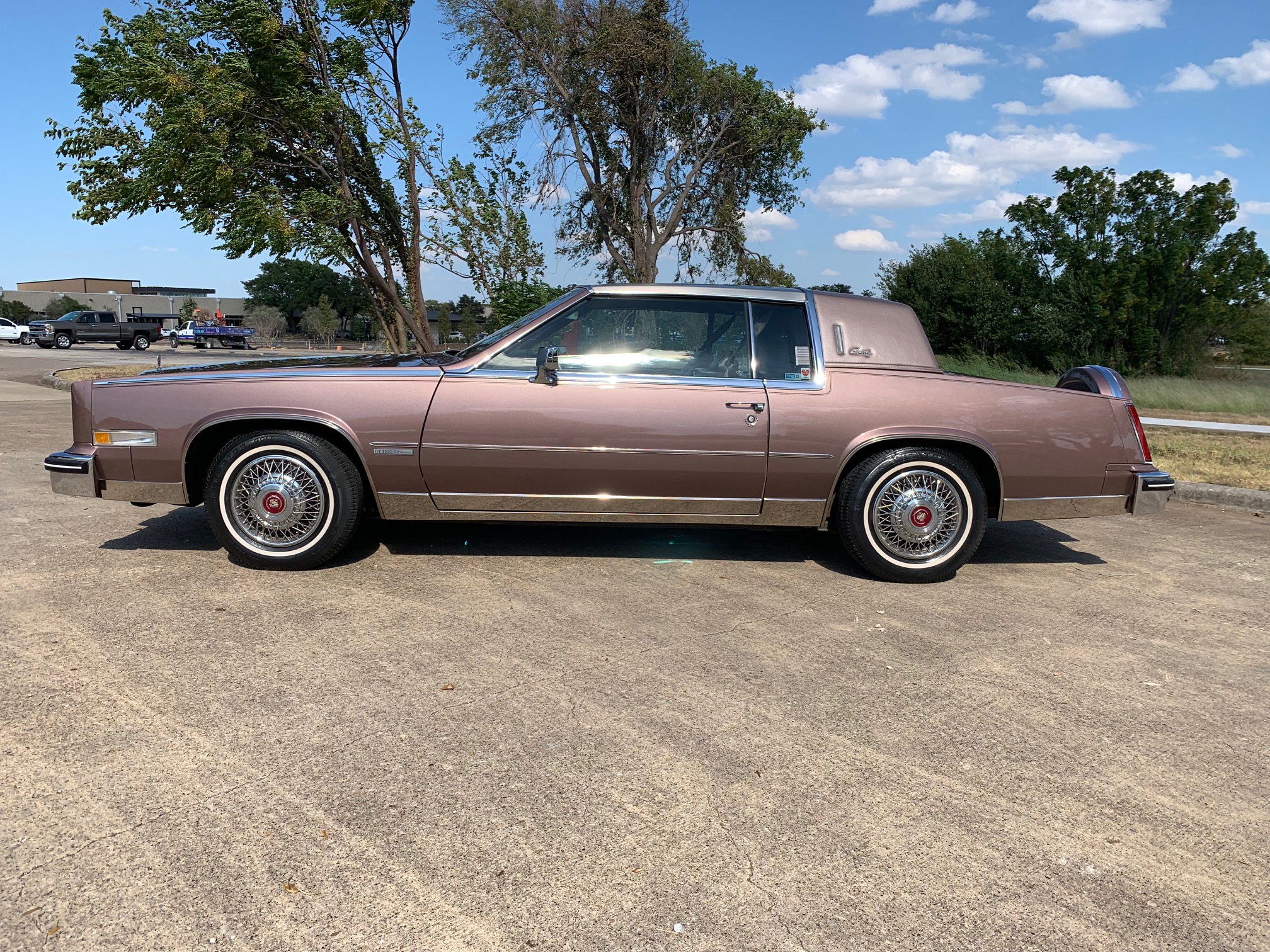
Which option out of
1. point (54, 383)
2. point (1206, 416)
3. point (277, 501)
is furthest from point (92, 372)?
point (1206, 416)

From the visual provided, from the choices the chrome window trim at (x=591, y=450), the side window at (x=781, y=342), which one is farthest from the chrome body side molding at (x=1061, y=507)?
the chrome window trim at (x=591, y=450)

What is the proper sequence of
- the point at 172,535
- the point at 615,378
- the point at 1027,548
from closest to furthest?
the point at 615,378 → the point at 172,535 → the point at 1027,548

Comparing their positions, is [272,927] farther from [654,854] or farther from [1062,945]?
[1062,945]

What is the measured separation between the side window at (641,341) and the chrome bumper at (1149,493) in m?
→ 2.30

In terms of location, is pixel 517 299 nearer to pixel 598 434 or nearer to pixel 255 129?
pixel 255 129

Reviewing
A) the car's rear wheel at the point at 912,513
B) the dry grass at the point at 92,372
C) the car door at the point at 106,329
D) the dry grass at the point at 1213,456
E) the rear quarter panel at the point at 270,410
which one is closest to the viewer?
the rear quarter panel at the point at 270,410

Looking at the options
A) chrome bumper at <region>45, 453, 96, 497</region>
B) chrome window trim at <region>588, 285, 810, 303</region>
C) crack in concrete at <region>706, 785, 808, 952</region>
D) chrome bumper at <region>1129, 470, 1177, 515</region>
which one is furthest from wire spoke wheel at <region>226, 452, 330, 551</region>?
chrome bumper at <region>1129, 470, 1177, 515</region>

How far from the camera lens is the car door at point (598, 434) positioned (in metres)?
4.79

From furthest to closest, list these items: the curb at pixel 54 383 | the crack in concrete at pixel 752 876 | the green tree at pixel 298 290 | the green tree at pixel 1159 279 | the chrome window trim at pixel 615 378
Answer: the green tree at pixel 298 290
the green tree at pixel 1159 279
the curb at pixel 54 383
the chrome window trim at pixel 615 378
the crack in concrete at pixel 752 876

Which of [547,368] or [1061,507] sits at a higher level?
[547,368]

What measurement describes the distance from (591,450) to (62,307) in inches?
3821

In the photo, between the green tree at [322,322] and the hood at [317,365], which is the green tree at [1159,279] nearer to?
the hood at [317,365]

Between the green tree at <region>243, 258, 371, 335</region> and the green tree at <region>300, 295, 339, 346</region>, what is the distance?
845 inches

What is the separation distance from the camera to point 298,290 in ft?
315
